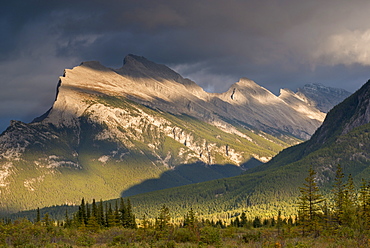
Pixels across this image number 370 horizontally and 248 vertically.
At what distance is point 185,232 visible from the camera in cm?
7925

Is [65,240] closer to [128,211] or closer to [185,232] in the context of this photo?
[185,232]

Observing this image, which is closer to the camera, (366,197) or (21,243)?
(21,243)

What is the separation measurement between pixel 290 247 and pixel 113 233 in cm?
5477

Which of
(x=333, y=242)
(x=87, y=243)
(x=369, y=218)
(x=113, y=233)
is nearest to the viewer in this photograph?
(x=333, y=242)

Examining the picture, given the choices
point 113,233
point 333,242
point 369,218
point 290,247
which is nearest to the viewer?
point 290,247

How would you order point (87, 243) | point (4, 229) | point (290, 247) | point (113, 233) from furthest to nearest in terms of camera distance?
1. point (113, 233)
2. point (4, 229)
3. point (87, 243)
4. point (290, 247)

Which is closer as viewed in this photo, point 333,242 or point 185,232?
point 333,242

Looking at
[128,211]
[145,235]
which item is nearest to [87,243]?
[145,235]

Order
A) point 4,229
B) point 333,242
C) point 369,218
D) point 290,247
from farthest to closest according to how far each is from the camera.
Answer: point 4,229, point 369,218, point 333,242, point 290,247

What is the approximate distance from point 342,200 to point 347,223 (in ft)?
28.9

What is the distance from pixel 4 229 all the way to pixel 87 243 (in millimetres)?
24166

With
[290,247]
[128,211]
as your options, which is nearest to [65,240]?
[290,247]

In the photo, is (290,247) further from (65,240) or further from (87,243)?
(65,240)

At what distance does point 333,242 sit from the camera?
59281mm
